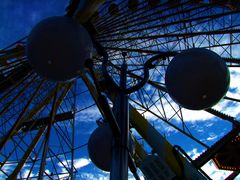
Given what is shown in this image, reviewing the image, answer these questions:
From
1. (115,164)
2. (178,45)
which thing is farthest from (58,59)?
(178,45)

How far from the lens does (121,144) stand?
6.55 feet

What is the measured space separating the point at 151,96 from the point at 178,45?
12.6ft

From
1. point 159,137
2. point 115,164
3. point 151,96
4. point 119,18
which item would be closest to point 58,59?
point 115,164

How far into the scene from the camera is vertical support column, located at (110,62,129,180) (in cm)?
185

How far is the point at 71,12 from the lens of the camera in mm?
2582

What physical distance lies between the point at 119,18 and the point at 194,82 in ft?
26.3

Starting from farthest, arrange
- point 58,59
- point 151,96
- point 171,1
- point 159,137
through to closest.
Answer: point 151,96
point 171,1
point 159,137
point 58,59

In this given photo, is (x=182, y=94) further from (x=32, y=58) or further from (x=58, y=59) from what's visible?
(x=32, y=58)

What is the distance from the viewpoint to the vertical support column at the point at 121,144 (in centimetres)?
185

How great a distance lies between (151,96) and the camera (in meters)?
13.4

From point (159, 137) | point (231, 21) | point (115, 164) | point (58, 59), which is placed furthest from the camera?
point (231, 21)

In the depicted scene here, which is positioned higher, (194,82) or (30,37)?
(30,37)

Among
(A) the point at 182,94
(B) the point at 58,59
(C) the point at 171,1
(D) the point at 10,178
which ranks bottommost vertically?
(A) the point at 182,94

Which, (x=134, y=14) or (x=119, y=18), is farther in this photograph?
(x=134, y=14)
